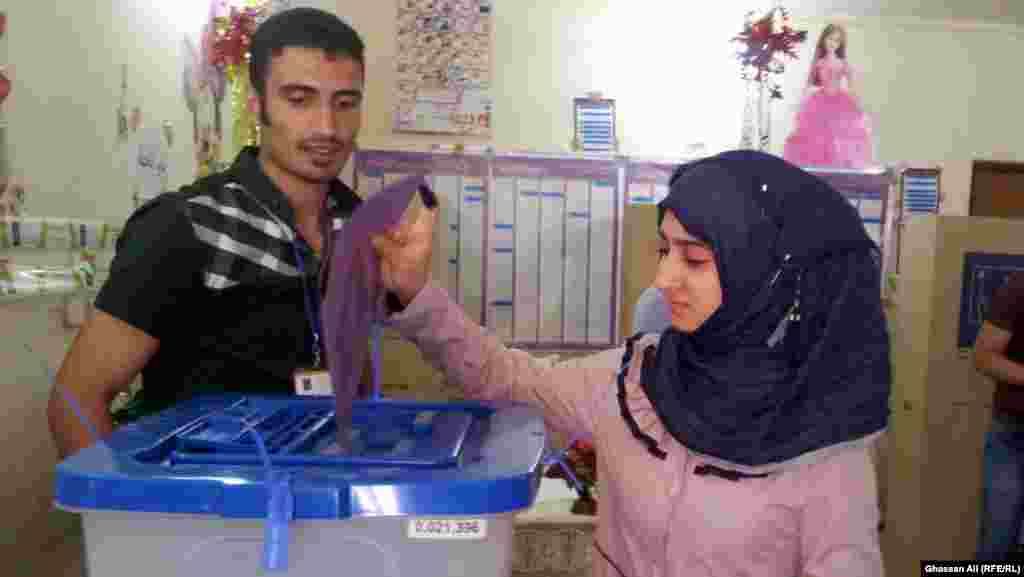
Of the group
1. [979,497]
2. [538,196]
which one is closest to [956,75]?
[979,497]

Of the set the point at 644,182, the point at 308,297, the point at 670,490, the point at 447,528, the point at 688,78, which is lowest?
the point at 670,490

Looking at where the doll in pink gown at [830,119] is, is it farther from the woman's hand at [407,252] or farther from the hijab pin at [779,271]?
the woman's hand at [407,252]

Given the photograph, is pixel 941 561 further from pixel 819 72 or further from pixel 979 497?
pixel 819 72

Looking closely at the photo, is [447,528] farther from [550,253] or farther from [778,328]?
[550,253]

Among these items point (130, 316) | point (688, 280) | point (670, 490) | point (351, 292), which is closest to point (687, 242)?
point (688, 280)

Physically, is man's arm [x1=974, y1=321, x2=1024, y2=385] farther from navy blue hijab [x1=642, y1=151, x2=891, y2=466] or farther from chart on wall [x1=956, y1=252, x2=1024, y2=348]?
navy blue hijab [x1=642, y1=151, x2=891, y2=466]

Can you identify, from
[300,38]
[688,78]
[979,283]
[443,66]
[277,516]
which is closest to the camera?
[277,516]

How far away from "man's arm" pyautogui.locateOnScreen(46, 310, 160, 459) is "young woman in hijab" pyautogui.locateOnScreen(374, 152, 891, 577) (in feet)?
1.10

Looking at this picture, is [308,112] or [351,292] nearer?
[351,292]

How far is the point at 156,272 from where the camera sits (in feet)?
3.10

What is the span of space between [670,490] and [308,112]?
0.76 meters

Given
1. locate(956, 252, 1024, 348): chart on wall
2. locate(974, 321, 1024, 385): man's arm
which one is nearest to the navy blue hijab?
locate(974, 321, 1024, 385): man's arm

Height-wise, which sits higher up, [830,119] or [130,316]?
[830,119]

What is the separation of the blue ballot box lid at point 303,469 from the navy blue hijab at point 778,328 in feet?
1.10
